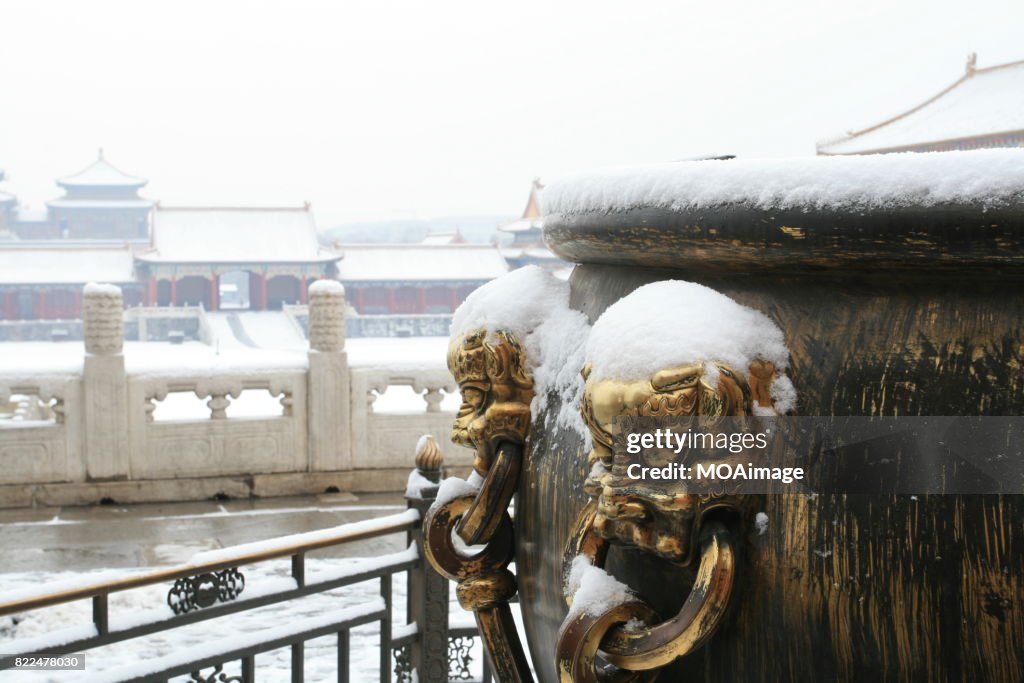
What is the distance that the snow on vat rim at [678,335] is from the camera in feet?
2.89

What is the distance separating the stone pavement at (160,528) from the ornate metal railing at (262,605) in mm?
1779

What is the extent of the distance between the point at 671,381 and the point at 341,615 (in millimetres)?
1602

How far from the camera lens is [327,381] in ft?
16.7

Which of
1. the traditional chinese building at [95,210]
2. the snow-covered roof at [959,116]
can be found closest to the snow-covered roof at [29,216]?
the traditional chinese building at [95,210]

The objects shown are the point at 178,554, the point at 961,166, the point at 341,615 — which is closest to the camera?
the point at 961,166

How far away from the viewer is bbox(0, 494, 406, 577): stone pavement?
416 centimetres

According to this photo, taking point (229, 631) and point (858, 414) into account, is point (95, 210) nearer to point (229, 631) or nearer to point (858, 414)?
point (229, 631)

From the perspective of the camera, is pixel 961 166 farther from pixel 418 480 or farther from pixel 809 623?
pixel 418 480

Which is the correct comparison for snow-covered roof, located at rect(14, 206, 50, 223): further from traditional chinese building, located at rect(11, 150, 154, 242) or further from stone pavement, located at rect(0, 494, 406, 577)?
stone pavement, located at rect(0, 494, 406, 577)

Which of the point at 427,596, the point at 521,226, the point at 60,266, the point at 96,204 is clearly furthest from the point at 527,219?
the point at 427,596

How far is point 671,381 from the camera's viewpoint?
87 centimetres

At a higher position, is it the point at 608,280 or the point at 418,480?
the point at 608,280

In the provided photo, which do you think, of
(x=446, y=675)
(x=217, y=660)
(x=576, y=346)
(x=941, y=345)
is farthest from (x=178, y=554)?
(x=941, y=345)

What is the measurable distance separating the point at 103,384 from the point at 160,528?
29.3 inches
